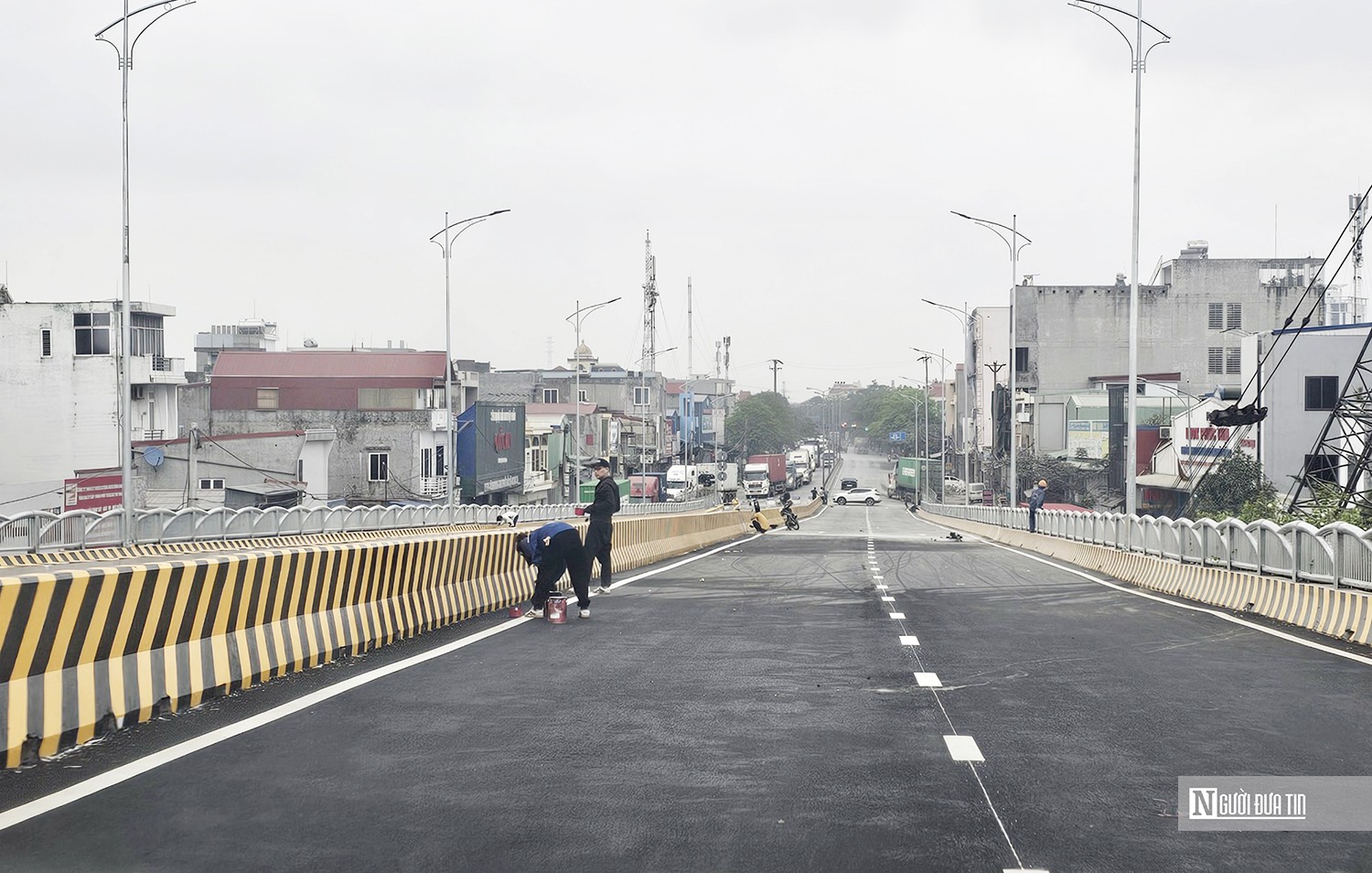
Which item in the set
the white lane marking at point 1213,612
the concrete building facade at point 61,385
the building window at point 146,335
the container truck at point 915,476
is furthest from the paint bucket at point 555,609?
the container truck at point 915,476

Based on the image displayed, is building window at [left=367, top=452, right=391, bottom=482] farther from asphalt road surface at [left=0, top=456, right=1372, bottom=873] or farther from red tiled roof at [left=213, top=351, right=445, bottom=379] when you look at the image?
asphalt road surface at [left=0, top=456, right=1372, bottom=873]

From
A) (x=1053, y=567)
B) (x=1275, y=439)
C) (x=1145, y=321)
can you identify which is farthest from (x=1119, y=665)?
(x=1145, y=321)

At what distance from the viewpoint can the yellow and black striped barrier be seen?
8008 mm

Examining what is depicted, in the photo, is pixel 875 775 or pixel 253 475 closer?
pixel 875 775

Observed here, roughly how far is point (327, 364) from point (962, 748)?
73.3m

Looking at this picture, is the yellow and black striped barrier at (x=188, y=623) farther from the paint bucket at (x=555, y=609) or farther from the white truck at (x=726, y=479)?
the white truck at (x=726, y=479)

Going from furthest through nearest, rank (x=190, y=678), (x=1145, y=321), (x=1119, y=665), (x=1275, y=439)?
(x=1145, y=321)
(x=1275, y=439)
(x=1119, y=665)
(x=190, y=678)

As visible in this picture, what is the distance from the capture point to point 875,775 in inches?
294

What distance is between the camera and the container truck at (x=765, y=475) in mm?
118188

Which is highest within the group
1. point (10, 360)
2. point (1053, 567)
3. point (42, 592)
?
point (10, 360)

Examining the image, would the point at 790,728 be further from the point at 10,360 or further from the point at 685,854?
the point at 10,360

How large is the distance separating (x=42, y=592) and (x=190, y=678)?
5.49ft

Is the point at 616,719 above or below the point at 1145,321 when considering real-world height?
below

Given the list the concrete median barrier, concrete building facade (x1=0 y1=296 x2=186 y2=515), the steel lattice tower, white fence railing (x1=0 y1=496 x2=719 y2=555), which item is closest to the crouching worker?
white fence railing (x1=0 y1=496 x2=719 y2=555)
